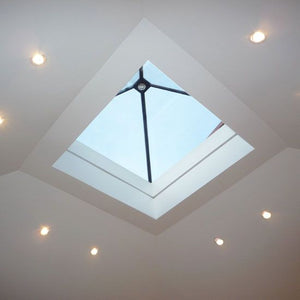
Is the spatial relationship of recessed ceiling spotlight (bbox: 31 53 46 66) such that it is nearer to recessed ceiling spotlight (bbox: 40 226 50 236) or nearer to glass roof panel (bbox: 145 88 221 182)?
glass roof panel (bbox: 145 88 221 182)

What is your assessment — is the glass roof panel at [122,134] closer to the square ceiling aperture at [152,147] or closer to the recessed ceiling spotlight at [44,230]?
the square ceiling aperture at [152,147]

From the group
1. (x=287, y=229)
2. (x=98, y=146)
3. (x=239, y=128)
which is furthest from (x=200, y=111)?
(x=287, y=229)

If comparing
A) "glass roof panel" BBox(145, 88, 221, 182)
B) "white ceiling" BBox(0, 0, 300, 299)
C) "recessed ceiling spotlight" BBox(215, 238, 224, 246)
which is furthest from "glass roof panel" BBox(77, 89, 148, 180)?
"recessed ceiling spotlight" BBox(215, 238, 224, 246)

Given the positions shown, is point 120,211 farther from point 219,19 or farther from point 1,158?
point 219,19

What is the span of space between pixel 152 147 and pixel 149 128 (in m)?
0.42

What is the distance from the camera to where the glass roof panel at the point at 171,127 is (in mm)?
6789

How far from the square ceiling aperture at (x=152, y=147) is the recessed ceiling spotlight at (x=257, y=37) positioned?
225 centimetres

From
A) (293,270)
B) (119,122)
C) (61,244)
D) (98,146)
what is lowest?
(293,270)

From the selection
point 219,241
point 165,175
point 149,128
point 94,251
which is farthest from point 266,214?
point 94,251

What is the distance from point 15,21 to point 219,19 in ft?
6.83

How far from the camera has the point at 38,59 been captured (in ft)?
12.7

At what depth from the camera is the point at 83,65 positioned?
4137 millimetres

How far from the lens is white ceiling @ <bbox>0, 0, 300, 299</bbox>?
3.65 metres

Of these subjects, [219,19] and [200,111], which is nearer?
[219,19]
